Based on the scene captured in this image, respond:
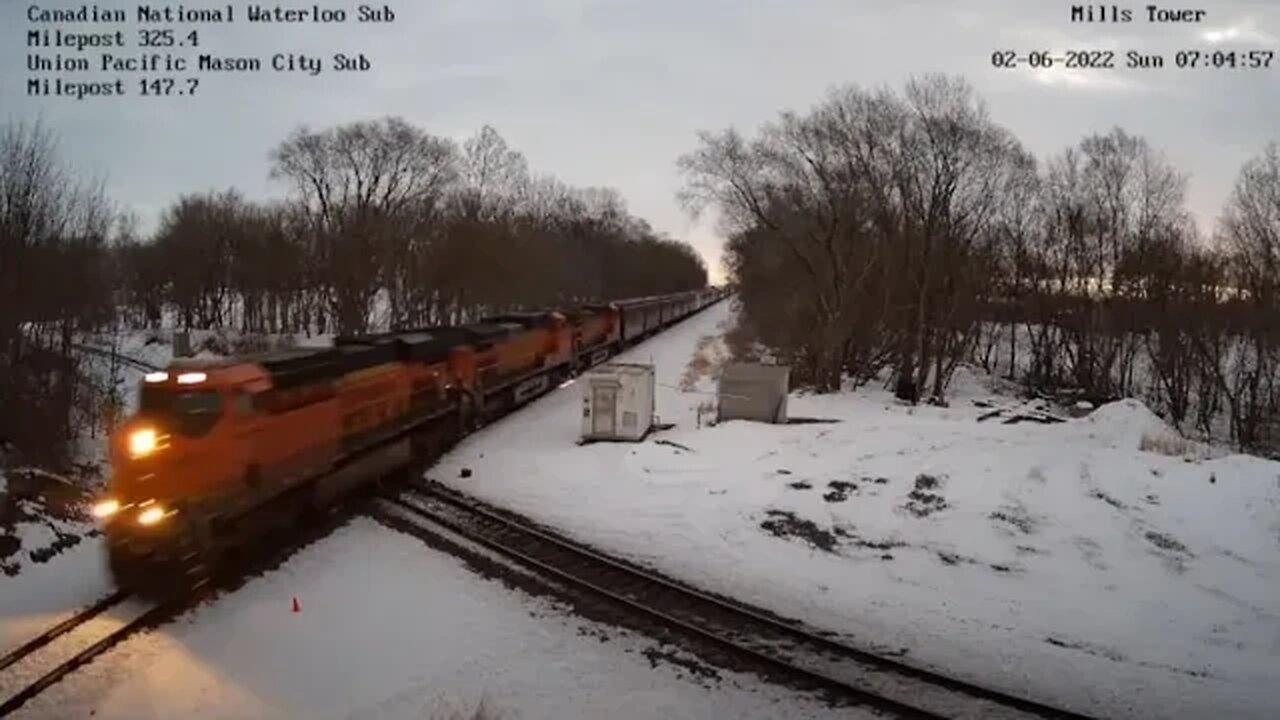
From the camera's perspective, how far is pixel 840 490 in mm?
13734

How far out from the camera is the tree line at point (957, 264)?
79.4 ft

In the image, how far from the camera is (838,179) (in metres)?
27.0

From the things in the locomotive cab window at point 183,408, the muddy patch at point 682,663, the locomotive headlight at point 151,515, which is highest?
the locomotive cab window at point 183,408

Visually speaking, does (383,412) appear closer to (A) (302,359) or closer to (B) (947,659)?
(A) (302,359)

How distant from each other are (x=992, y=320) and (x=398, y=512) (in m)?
31.7

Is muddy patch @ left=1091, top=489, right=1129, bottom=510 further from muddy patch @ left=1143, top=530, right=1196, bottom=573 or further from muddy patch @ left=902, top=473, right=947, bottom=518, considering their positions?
muddy patch @ left=902, top=473, right=947, bottom=518

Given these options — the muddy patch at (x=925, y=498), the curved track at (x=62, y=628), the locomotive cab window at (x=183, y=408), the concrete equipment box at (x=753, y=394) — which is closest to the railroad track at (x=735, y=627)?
the locomotive cab window at (x=183, y=408)

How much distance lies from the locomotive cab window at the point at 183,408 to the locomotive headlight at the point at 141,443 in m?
0.23

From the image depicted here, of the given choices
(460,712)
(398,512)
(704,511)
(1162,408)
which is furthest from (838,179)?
(460,712)

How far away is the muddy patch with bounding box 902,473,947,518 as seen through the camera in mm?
12648

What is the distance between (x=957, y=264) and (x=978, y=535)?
63.9 feet

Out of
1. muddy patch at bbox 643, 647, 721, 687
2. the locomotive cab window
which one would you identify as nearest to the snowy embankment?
muddy patch at bbox 643, 647, 721, 687

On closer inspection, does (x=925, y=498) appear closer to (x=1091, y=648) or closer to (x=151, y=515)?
(x=1091, y=648)

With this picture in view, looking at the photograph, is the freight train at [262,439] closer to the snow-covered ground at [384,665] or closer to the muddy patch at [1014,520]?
the snow-covered ground at [384,665]
